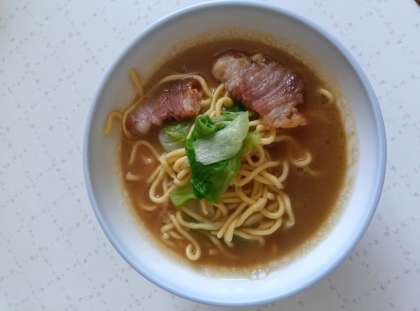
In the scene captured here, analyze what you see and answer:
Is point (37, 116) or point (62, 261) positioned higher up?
point (37, 116)

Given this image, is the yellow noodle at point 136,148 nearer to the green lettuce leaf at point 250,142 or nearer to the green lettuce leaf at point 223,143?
the green lettuce leaf at point 223,143

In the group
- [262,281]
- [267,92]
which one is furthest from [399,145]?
[262,281]

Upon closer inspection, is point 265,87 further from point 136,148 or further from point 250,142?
point 136,148

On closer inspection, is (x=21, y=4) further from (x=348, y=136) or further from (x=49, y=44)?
(x=348, y=136)

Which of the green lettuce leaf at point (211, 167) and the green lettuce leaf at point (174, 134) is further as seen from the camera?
the green lettuce leaf at point (174, 134)

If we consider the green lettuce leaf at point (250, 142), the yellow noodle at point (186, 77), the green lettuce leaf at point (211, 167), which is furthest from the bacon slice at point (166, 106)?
the green lettuce leaf at point (250, 142)

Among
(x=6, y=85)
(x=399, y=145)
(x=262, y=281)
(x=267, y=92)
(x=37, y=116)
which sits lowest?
(x=262, y=281)

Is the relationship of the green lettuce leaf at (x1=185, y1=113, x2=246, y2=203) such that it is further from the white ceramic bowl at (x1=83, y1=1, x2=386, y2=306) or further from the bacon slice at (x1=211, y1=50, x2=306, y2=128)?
the white ceramic bowl at (x1=83, y1=1, x2=386, y2=306)
